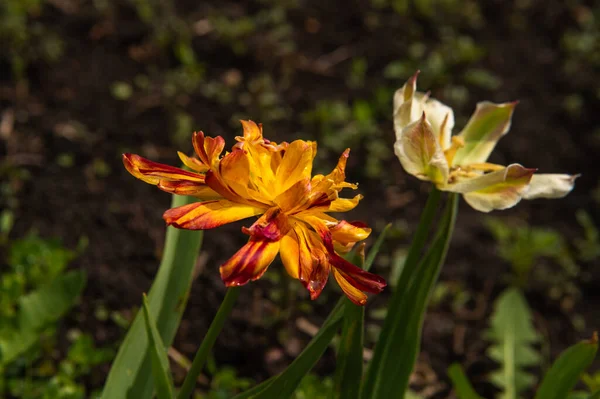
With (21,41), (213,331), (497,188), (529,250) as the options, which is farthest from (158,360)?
(21,41)

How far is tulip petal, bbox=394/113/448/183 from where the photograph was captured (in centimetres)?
115

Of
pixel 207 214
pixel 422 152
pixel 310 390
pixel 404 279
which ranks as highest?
A: pixel 422 152

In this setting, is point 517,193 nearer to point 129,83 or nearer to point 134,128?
point 134,128

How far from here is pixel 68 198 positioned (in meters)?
2.34

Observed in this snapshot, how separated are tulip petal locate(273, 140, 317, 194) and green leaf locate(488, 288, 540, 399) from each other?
Answer: 114 centimetres

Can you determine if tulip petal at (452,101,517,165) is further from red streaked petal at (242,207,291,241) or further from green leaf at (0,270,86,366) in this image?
green leaf at (0,270,86,366)

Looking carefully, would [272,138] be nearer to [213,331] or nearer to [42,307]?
[42,307]

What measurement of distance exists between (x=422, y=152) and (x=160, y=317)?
1.78ft

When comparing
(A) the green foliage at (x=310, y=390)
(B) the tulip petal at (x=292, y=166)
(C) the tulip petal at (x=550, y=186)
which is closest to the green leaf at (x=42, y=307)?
(A) the green foliage at (x=310, y=390)

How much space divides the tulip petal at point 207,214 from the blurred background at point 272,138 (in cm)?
76

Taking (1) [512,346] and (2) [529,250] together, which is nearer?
(1) [512,346]

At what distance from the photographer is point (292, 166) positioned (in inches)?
38.4

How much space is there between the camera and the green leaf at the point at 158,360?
3.45 ft

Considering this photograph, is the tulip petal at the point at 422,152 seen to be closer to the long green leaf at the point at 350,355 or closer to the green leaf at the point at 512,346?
the long green leaf at the point at 350,355
